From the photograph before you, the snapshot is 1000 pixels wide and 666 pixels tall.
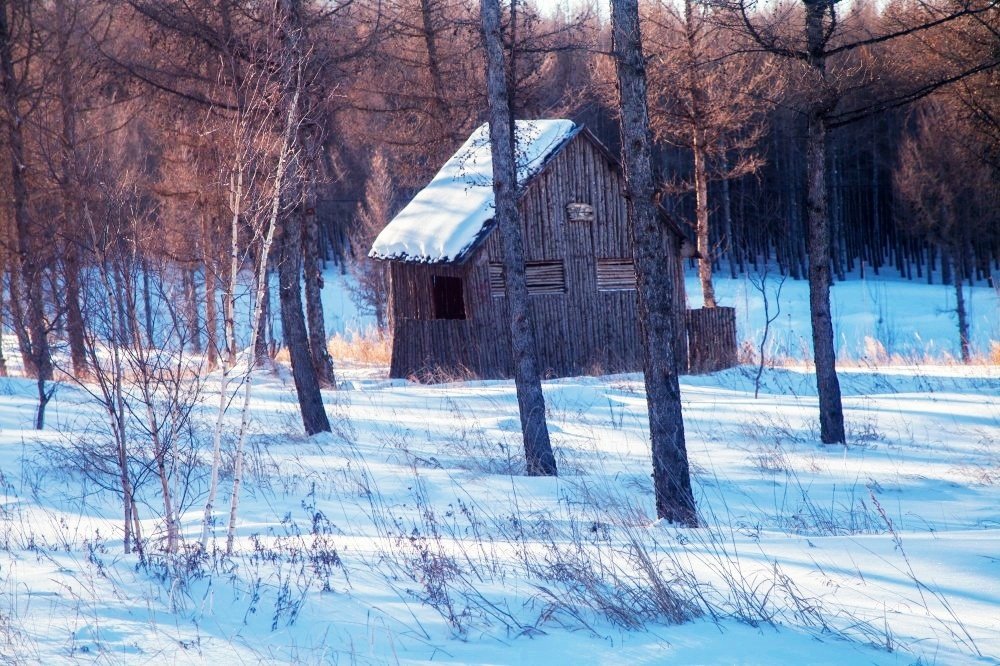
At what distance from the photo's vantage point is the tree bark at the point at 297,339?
12211mm

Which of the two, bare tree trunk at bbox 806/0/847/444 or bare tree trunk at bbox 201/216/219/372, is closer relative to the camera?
bare tree trunk at bbox 201/216/219/372

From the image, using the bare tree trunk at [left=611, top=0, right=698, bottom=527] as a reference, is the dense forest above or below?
above

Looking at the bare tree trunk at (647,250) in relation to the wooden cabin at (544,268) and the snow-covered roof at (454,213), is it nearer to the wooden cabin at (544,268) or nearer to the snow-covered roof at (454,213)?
the snow-covered roof at (454,213)

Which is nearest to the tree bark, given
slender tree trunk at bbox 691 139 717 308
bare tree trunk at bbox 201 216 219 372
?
bare tree trunk at bbox 201 216 219 372

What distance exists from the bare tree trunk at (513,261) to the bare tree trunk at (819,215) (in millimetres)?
3572

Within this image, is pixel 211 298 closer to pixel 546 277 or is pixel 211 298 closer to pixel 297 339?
pixel 297 339

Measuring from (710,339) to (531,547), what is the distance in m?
17.1

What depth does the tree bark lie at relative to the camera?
481 inches

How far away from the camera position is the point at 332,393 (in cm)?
1764

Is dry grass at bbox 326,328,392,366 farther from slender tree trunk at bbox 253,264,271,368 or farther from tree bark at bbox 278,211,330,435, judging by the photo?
tree bark at bbox 278,211,330,435

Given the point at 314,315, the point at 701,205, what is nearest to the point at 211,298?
the point at 314,315

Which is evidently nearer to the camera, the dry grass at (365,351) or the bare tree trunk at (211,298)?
the bare tree trunk at (211,298)

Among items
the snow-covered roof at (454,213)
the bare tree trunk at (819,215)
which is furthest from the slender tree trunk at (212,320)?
the snow-covered roof at (454,213)

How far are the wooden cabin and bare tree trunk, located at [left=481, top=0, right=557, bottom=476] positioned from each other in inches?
394
